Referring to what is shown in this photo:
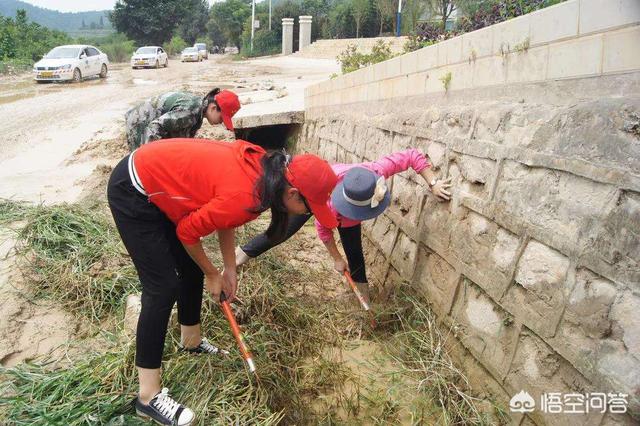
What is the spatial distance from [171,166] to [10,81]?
64.2 ft

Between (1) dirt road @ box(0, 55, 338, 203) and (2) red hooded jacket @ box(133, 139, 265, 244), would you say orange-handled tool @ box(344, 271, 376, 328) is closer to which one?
(2) red hooded jacket @ box(133, 139, 265, 244)

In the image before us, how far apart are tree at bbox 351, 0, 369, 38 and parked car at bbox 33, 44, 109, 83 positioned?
54.2 feet

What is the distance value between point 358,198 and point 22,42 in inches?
1130

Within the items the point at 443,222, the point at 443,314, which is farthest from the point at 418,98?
the point at 443,314

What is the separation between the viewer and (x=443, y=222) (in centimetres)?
318

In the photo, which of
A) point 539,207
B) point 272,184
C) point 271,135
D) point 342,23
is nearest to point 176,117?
point 272,184

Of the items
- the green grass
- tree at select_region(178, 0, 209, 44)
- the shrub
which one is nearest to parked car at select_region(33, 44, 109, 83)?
the shrub

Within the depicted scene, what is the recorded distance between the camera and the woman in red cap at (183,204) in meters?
1.99

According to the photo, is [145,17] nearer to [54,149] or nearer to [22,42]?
[22,42]

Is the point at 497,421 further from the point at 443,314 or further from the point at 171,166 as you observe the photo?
the point at 171,166

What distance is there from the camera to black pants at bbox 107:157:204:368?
7.02ft

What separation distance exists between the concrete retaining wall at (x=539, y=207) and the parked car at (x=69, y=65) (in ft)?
52.9

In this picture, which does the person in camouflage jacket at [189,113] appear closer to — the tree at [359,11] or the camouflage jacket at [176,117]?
the camouflage jacket at [176,117]

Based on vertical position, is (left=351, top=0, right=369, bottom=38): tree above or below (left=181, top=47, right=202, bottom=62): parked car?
above
